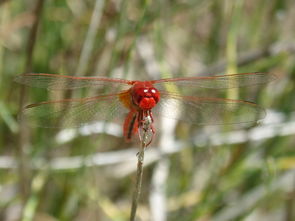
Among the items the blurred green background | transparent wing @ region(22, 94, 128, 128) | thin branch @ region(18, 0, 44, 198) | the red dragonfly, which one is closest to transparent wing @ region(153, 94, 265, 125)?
the red dragonfly

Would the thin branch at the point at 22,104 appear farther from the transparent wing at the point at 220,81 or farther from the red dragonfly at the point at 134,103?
the transparent wing at the point at 220,81

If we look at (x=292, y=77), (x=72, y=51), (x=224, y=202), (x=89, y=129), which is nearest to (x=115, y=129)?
(x=89, y=129)

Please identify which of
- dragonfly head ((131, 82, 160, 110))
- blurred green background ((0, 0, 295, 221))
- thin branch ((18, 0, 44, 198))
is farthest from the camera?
blurred green background ((0, 0, 295, 221))

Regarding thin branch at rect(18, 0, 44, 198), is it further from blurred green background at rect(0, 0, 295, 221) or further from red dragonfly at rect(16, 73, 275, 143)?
red dragonfly at rect(16, 73, 275, 143)

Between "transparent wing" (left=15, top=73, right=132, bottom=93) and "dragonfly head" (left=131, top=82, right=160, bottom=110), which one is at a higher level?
"transparent wing" (left=15, top=73, right=132, bottom=93)

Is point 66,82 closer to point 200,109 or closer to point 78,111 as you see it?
point 78,111

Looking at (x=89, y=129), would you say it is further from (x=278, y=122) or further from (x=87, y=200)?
(x=278, y=122)

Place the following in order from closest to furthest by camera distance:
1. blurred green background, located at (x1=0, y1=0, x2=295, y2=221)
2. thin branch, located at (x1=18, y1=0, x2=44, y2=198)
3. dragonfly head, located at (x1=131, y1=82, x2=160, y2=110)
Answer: dragonfly head, located at (x1=131, y1=82, x2=160, y2=110), thin branch, located at (x1=18, y1=0, x2=44, y2=198), blurred green background, located at (x1=0, y1=0, x2=295, y2=221)
